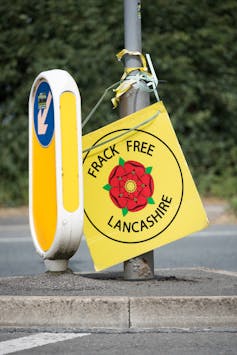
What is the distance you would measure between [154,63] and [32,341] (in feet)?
39.9

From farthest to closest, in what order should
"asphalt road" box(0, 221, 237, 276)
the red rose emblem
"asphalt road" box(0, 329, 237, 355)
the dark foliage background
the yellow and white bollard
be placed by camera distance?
the dark foliage background
"asphalt road" box(0, 221, 237, 276)
the red rose emblem
the yellow and white bollard
"asphalt road" box(0, 329, 237, 355)

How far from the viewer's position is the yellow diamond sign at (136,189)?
22.4 feet

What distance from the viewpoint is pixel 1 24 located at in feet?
59.0

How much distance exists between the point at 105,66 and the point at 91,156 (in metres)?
10.6

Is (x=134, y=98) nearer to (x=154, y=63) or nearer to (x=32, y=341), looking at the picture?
(x=32, y=341)

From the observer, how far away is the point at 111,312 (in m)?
5.86

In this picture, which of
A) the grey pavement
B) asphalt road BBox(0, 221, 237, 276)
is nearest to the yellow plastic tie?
the grey pavement

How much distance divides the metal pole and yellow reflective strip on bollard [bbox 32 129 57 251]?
2.10 ft

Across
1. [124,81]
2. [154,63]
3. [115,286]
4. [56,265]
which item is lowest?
[115,286]

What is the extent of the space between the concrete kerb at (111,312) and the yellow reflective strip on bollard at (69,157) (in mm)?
692

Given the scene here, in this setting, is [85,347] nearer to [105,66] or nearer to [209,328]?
[209,328]

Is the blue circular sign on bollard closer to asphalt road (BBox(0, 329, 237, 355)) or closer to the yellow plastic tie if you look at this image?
the yellow plastic tie

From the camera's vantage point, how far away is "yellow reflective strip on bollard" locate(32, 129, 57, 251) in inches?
255

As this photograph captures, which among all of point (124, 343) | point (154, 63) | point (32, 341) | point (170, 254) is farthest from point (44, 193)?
point (154, 63)
